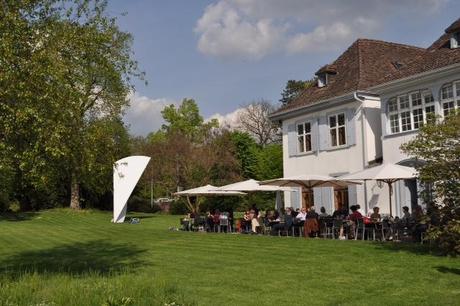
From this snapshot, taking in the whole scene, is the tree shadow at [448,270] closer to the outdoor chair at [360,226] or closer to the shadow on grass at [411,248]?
the shadow on grass at [411,248]

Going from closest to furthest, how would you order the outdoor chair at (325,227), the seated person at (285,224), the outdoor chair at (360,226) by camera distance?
the outdoor chair at (360,226) → the outdoor chair at (325,227) → the seated person at (285,224)

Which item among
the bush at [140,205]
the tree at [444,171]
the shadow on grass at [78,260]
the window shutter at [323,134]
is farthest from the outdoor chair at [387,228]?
the bush at [140,205]

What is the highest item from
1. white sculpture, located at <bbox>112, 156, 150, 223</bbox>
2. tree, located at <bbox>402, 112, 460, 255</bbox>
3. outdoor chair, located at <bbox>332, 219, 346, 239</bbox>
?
white sculpture, located at <bbox>112, 156, 150, 223</bbox>

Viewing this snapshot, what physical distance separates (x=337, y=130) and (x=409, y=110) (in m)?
4.47

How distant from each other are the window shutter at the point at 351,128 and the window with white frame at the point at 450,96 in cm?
→ 472

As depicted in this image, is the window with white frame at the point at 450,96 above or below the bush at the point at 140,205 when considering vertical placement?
above

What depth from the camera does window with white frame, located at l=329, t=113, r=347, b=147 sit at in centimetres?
2646

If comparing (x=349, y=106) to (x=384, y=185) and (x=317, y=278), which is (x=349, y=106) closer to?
(x=384, y=185)

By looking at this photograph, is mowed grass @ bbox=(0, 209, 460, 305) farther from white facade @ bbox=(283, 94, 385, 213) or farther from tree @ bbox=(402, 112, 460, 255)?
white facade @ bbox=(283, 94, 385, 213)

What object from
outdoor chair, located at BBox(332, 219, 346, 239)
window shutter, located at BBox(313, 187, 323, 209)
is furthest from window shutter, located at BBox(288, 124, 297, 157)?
outdoor chair, located at BBox(332, 219, 346, 239)

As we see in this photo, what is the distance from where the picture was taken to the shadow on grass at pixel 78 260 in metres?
11.7

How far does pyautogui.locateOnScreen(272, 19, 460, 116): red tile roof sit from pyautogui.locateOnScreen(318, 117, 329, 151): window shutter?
3.41 ft

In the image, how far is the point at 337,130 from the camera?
26703mm

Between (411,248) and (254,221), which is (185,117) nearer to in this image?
(254,221)
